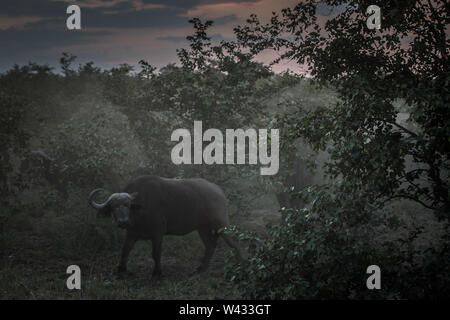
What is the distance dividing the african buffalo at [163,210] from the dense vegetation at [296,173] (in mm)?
739

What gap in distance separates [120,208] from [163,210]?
1.33m

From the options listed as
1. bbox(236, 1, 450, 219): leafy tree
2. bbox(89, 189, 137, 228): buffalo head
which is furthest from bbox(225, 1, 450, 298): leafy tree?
bbox(89, 189, 137, 228): buffalo head

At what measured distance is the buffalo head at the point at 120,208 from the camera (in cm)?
815

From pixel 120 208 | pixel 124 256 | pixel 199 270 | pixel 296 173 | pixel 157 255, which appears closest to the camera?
pixel 120 208

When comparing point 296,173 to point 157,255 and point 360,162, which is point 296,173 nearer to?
point 157,255

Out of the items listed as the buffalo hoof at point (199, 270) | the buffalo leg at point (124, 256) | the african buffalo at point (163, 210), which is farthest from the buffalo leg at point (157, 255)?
the buffalo hoof at point (199, 270)

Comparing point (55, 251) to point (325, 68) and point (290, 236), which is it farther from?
point (325, 68)

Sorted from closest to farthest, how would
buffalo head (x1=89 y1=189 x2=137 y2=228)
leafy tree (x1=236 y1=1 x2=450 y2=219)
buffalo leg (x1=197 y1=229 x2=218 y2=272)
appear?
leafy tree (x1=236 y1=1 x2=450 y2=219) → buffalo head (x1=89 y1=189 x2=137 y2=228) → buffalo leg (x1=197 y1=229 x2=218 y2=272)

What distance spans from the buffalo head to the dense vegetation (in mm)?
1180

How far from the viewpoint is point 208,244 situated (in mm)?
9828

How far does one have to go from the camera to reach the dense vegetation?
5207 millimetres

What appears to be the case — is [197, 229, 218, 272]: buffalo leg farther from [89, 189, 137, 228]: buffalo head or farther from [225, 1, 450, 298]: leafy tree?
[225, 1, 450, 298]: leafy tree

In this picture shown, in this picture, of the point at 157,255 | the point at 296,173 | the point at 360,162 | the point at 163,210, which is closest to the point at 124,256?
the point at 157,255
